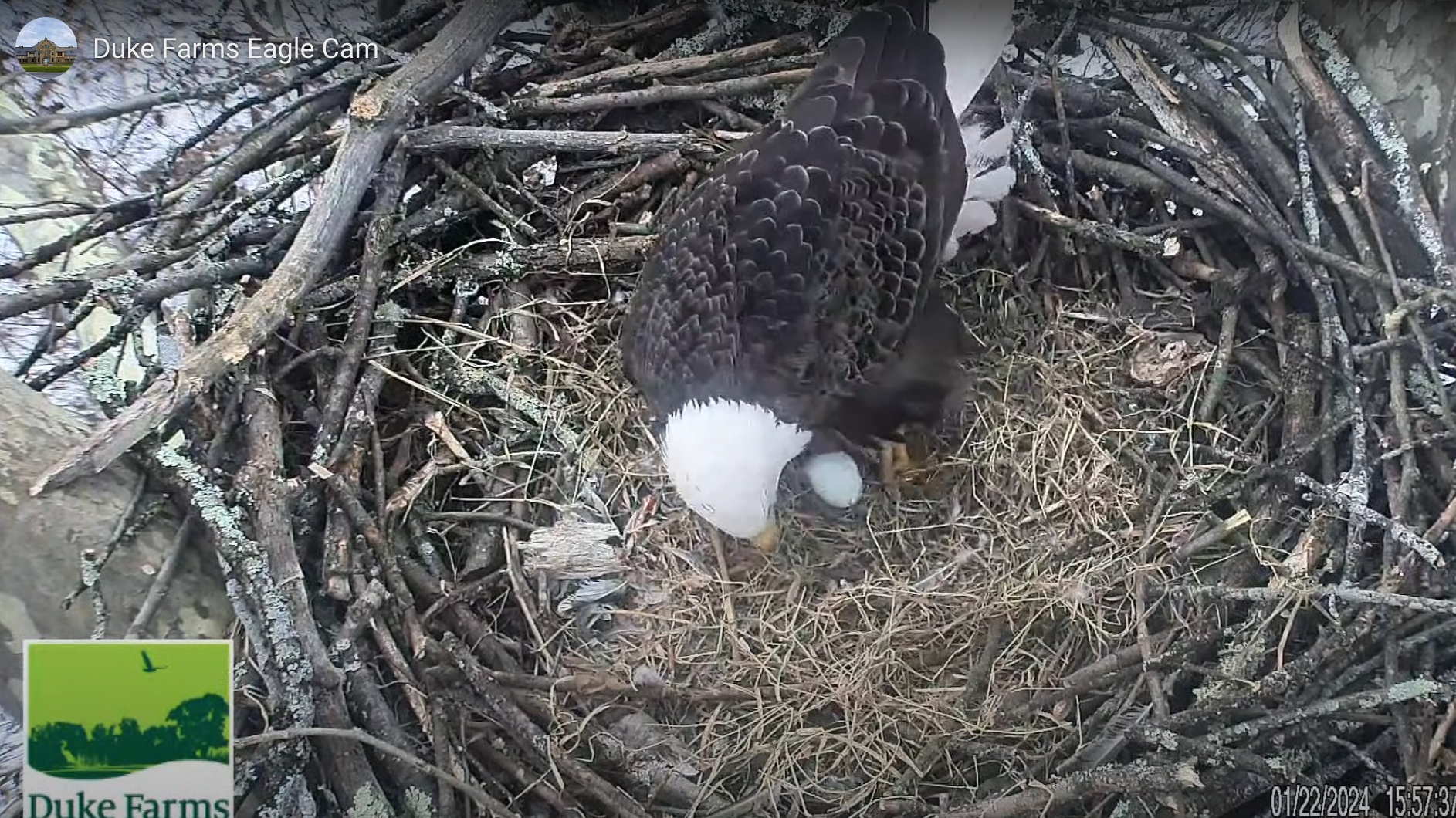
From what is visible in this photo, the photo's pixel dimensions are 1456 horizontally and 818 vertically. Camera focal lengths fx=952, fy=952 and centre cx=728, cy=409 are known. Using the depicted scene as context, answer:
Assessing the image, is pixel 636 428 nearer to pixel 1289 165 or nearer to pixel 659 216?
pixel 659 216

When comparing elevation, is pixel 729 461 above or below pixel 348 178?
below

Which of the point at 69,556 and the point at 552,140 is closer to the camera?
the point at 69,556

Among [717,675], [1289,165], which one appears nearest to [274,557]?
[717,675]

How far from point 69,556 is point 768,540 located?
621 millimetres

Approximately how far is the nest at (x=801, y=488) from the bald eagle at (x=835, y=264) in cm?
3

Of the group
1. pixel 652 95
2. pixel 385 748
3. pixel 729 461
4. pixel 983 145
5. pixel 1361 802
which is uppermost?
pixel 652 95

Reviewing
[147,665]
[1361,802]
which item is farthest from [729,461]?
[1361,802]

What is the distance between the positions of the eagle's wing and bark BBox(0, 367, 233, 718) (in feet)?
1.48

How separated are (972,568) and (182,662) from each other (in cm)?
71

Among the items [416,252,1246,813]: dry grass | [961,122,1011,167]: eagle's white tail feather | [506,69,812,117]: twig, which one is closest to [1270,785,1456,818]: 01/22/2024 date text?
[416,252,1246,813]: dry grass

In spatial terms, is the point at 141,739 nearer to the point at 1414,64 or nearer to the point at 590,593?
the point at 590,593

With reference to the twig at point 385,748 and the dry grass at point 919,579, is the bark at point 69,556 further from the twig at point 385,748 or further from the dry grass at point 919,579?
the dry grass at point 919,579

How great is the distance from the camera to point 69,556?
0.83 meters

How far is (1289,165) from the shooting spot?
95 cm
